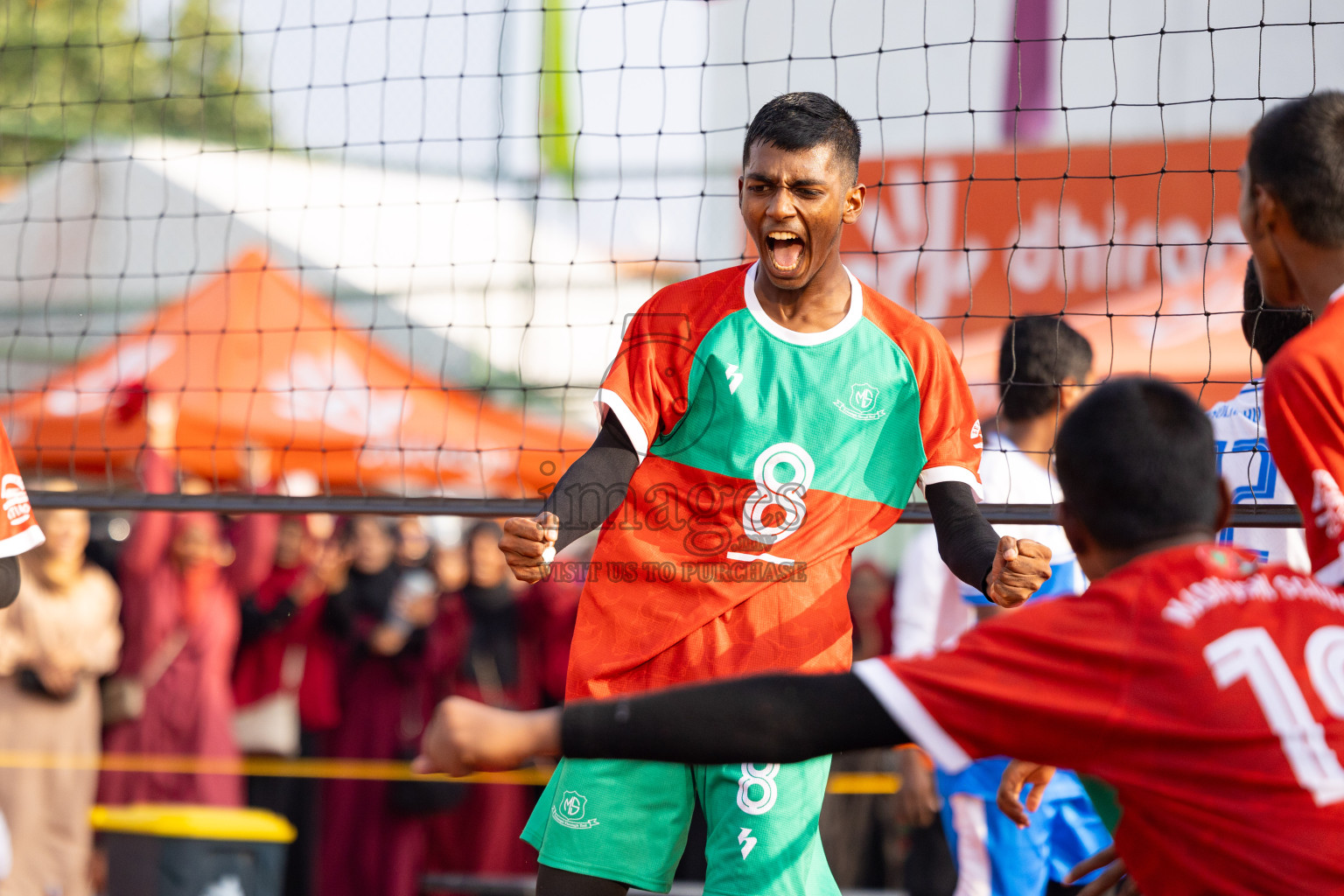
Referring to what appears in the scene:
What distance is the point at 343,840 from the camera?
6391 mm

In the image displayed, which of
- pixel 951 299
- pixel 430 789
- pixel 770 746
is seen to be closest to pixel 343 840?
pixel 430 789

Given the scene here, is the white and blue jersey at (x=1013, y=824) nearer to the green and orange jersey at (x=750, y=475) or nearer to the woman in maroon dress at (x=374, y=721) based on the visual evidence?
the green and orange jersey at (x=750, y=475)

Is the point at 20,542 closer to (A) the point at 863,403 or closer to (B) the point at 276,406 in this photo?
(A) the point at 863,403

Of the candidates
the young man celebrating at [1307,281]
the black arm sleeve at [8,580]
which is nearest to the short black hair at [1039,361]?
the young man celebrating at [1307,281]

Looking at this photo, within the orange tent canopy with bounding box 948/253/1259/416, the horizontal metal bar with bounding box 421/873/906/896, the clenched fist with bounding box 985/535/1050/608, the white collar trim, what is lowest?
the horizontal metal bar with bounding box 421/873/906/896

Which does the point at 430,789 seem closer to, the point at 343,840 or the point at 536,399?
the point at 343,840

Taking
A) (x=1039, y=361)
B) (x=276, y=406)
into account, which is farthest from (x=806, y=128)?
(x=276, y=406)

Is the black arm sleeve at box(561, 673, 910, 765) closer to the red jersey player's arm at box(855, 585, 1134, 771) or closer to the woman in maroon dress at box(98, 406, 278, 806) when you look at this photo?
the red jersey player's arm at box(855, 585, 1134, 771)

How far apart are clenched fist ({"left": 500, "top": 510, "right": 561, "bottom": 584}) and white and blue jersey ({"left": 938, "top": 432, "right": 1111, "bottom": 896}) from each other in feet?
6.23

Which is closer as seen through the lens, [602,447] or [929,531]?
[602,447]

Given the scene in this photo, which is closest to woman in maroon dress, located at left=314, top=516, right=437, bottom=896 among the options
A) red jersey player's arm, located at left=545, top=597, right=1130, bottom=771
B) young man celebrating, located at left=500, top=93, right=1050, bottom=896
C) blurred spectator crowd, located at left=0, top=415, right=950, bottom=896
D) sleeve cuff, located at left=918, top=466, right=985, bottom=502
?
blurred spectator crowd, located at left=0, top=415, right=950, bottom=896

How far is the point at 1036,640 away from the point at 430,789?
192 inches

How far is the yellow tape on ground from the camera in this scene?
6.02 m

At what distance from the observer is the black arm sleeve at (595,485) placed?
111 inches
